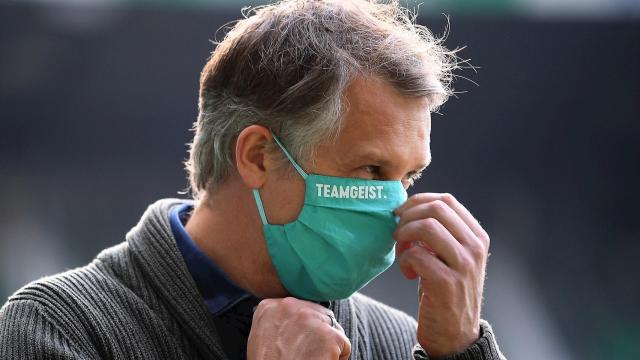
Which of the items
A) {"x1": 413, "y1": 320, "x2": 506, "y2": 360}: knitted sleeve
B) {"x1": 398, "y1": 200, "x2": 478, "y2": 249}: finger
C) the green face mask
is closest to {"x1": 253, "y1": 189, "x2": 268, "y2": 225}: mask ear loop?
the green face mask

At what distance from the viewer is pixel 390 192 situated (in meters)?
2.17

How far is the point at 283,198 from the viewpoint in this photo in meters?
2.18

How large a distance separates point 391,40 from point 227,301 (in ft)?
2.35

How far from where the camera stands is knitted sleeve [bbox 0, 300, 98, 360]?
1967 millimetres

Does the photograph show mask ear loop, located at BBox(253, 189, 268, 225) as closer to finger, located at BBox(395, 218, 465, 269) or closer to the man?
the man

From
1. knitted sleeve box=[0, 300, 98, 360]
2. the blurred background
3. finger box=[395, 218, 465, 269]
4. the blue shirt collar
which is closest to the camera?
knitted sleeve box=[0, 300, 98, 360]

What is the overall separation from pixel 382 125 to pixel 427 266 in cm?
32

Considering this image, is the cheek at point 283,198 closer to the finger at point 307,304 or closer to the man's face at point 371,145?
the man's face at point 371,145

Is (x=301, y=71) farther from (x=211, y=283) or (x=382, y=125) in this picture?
(x=211, y=283)

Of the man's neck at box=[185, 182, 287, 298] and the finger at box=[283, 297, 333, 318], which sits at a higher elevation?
the man's neck at box=[185, 182, 287, 298]

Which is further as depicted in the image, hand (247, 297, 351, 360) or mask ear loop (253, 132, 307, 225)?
mask ear loop (253, 132, 307, 225)

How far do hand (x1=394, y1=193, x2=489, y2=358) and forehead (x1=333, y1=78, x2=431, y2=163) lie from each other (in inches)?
4.8

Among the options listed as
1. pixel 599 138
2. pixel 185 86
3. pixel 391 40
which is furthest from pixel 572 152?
pixel 391 40

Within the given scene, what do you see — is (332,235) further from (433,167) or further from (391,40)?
(433,167)
